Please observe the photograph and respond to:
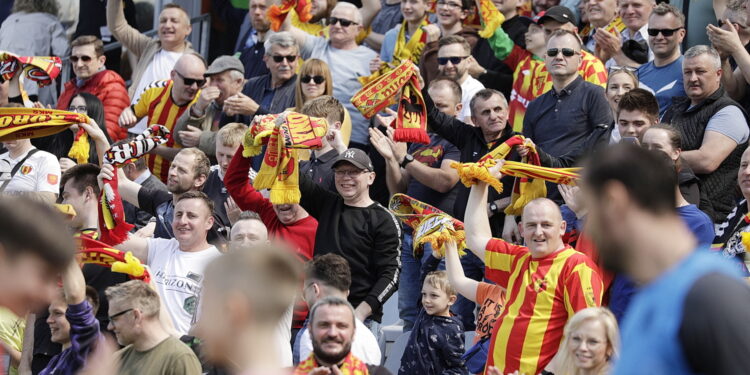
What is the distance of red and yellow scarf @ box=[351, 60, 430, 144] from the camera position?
8836mm

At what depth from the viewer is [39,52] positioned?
553 inches

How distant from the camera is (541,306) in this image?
6.76 metres

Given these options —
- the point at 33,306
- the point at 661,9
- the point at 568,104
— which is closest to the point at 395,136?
the point at 568,104

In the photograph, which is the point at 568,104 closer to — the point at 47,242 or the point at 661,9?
the point at 661,9

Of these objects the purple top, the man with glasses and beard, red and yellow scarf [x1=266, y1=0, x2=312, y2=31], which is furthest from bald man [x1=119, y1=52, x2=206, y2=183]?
the man with glasses and beard

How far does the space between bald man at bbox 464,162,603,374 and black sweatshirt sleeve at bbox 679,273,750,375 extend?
3714 mm

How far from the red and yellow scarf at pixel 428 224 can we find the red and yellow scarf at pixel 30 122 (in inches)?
106

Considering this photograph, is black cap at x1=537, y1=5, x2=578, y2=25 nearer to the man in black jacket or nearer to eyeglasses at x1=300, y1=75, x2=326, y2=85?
eyeglasses at x1=300, y1=75, x2=326, y2=85

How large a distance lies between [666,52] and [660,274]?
6.34 meters

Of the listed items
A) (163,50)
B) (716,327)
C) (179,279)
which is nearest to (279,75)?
(163,50)

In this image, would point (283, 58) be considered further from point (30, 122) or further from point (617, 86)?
point (617, 86)

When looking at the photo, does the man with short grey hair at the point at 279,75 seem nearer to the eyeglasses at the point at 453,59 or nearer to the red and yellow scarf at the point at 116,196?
the red and yellow scarf at the point at 116,196

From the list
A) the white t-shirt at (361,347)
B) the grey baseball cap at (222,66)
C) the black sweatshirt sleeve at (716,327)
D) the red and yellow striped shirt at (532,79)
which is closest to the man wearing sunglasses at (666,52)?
the red and yellow striped shirt at (532,79)

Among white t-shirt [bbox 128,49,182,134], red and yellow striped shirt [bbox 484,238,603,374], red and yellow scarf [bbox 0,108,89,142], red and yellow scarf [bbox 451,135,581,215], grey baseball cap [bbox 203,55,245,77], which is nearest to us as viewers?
red and yellow striped shirt [bbox 484,238,603,374]
